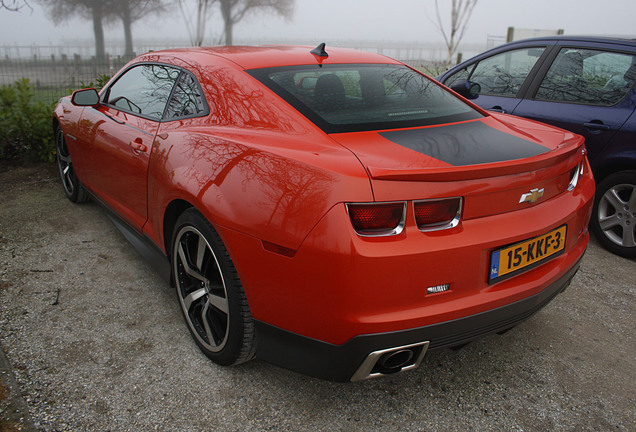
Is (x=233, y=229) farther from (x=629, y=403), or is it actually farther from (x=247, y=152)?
(x=629, y=403)

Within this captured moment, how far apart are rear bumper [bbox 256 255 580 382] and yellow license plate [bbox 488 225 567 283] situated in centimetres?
13

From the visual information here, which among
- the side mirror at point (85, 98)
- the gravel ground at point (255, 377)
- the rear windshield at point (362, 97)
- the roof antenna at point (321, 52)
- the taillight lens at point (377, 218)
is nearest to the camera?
the taillight lens at point (377, 218)

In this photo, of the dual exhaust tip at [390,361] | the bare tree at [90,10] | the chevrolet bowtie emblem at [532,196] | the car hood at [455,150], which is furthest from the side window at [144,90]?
the bare tree at [90,10]

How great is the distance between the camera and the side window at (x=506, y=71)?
4211mm

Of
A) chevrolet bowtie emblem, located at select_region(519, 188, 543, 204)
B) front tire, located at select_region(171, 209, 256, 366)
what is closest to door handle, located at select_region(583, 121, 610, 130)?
chevrolet bowtie emblem, located at select_region(519, 188, 543, 204)

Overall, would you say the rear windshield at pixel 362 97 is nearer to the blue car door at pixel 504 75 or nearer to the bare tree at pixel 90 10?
the blue car door at pixel 504 75

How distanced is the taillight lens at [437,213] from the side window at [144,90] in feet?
5.51

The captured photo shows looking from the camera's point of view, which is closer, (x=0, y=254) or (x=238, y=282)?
(x=238, y=282)

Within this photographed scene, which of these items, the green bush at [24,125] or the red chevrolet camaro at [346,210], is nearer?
the red chevrolet camaro at [346,210]

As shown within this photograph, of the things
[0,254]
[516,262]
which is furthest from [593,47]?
[0,254]

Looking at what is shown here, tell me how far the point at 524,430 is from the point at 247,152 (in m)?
1.56

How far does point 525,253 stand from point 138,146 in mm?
2051

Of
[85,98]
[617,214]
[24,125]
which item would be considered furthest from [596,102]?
[24,125]

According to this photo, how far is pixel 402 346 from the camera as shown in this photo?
5.62 feet
